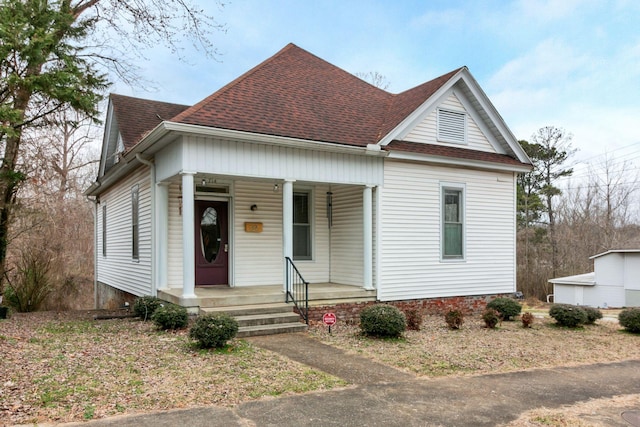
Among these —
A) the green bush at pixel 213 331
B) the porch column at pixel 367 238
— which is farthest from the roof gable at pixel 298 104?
the green bush at pixel 213 331

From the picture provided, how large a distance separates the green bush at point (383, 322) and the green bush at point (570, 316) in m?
4.36

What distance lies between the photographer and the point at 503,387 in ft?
18.7

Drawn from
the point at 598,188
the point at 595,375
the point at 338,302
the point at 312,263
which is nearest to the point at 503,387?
the point at 595,375

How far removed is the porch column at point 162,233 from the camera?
10008 millimetres

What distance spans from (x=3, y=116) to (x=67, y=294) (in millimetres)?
9160

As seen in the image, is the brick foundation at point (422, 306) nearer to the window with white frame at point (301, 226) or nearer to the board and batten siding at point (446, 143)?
the window with white frame at point (301, 226)

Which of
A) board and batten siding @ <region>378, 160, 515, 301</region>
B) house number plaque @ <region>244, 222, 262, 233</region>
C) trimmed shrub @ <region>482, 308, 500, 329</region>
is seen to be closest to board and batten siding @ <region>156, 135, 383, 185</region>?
board and batten siding @ <region>378, 160, 515, 301</region>

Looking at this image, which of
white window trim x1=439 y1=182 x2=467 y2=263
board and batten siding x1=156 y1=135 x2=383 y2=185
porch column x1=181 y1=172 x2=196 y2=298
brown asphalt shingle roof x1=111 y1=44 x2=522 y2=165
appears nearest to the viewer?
porch column x1=181 y1=172 x2=196 y2=298

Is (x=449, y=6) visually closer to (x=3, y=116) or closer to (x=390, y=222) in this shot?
(x=390, y=222)

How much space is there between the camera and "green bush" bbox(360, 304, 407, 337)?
8.25m

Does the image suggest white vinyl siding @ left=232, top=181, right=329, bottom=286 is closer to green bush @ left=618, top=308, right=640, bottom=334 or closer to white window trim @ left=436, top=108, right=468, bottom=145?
white window trim @ left=436, top=108, right=468, bottom=145

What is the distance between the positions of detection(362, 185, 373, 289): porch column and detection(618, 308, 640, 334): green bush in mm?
5498

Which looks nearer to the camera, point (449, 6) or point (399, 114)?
point (399, 114)

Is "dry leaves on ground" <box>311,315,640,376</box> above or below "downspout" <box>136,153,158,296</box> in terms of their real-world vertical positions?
below
